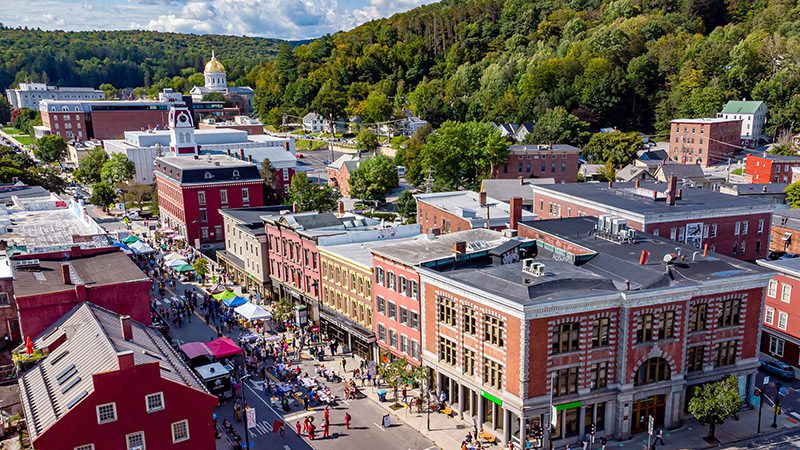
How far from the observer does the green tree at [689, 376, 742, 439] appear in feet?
115

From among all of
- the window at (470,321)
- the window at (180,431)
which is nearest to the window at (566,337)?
the window at (470,321)

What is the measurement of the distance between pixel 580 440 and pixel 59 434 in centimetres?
2564

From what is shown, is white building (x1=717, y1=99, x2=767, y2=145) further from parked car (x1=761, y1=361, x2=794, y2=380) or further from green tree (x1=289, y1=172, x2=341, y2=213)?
parked car (x1=761, y1=361, x2=794, y2=380)

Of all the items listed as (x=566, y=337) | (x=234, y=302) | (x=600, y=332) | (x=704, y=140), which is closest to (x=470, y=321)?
(x=566, y=337)

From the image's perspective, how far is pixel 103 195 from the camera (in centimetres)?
10112

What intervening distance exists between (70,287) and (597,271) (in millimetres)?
30337

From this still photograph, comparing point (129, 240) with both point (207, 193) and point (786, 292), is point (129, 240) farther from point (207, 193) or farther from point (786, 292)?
point (786, 292)

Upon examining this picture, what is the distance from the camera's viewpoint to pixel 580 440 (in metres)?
35.9

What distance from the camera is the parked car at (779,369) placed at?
1731 inches

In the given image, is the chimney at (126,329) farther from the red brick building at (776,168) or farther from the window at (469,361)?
the red brick building at (776,168)

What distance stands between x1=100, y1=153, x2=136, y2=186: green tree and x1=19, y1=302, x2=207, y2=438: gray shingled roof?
7816 cm

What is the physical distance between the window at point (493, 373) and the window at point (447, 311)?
3.17 m

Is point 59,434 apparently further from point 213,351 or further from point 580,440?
point 580,440

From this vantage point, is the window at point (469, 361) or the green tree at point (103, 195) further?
the green tree at point (103, 195)
